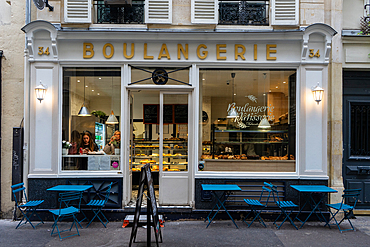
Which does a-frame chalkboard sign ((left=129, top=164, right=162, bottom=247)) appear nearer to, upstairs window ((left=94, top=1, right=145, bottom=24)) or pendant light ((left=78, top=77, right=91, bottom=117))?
pendant light ((left=78, top=77, right=91, bottom=117))

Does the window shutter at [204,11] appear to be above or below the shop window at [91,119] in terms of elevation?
above

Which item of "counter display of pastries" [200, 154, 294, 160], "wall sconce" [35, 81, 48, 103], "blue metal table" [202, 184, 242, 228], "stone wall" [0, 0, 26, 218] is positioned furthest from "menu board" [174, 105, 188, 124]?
"stone wall" [0, 0, 26, 218]

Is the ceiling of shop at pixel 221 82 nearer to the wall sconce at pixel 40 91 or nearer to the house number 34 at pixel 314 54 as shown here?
the house number 34 at pixel 314 54

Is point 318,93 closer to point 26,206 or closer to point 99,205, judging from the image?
point 99,205

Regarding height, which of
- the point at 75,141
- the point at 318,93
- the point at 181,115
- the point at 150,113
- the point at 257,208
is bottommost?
the point at 257,208

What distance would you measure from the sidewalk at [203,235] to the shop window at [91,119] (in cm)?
167

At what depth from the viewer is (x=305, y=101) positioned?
7195 millimetres

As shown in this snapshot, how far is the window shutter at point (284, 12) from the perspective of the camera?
23.7 feet

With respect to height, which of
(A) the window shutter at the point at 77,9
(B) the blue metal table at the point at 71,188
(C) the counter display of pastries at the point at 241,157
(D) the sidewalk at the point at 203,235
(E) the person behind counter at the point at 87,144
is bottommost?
(D) the sidewalk at the point at 203,235

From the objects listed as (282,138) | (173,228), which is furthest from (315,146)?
(173,228)

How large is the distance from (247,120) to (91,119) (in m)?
4.42

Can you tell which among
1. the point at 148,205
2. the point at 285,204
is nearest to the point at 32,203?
the point at 148,205

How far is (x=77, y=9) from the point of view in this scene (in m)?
7.16

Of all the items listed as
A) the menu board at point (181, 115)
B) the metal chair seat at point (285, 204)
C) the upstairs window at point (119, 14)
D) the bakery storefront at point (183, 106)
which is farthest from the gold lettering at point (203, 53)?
the metal chair seat at point (285, 204)
